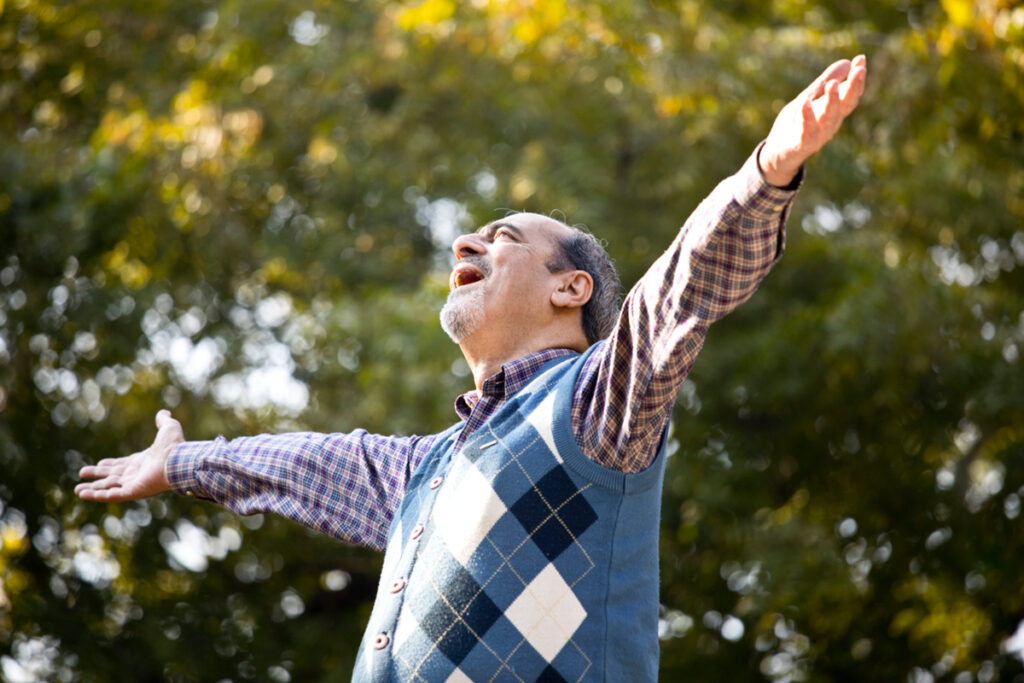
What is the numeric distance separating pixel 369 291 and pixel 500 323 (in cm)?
450

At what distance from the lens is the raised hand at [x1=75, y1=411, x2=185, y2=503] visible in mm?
2664

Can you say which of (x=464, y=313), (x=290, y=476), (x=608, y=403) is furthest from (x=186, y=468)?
(x=608, y=403)

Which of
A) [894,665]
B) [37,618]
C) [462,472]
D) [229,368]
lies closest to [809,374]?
[894,665]

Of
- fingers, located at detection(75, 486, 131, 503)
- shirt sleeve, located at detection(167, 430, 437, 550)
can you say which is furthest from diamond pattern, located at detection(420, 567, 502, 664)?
fingers, located at detection(75, 486, 131, 503)

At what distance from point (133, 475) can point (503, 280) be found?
3.02 ft

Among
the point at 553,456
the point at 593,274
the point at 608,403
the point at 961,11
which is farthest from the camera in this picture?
the point at 961,11

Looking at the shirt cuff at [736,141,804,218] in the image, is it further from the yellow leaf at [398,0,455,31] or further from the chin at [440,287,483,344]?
the yellow leaf at [398,0,455,31]

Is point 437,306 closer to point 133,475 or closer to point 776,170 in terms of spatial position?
point 133,475

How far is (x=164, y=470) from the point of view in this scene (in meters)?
2.69

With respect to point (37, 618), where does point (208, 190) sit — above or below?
above

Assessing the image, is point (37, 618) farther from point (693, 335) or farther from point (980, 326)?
point (693, 335)

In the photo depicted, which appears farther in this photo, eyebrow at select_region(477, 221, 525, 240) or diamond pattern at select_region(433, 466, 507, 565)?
eyebrow at select_region(477, 221, 525, 240)

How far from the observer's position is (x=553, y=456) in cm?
209

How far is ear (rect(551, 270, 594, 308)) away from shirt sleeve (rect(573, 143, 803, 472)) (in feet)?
1.58
